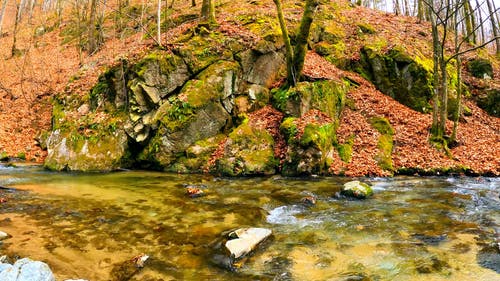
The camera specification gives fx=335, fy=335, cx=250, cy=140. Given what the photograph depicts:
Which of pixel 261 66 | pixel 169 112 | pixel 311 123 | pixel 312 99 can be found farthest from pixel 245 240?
pixel 261 66

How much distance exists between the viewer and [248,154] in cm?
1220

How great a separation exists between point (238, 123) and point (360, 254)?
874cm

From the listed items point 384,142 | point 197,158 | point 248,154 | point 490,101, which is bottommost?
point 197,158

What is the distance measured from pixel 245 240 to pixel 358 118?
990cm

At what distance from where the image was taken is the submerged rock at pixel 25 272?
384cm

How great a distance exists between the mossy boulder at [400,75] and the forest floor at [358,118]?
1.88 ft

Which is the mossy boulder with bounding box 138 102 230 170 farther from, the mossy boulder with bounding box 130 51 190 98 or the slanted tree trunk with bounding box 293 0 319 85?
the slanted tree trunk with bounding box 293 0 319 85

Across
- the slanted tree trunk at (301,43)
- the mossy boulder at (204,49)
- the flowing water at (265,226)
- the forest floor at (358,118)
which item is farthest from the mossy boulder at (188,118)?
the forest floor at (358,118)

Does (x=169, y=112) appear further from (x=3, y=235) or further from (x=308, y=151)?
(x=3, y=235)

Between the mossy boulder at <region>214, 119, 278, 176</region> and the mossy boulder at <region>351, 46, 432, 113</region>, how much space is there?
7496mm

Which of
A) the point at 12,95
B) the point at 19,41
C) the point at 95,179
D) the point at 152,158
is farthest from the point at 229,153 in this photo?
the point at 19,41

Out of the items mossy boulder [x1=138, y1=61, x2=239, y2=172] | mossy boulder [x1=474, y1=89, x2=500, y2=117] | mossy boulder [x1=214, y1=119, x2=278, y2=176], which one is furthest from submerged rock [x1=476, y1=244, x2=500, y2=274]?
mossy boulder [x1=474, y1=89, x2=500, y2=117]

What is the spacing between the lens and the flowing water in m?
5.11

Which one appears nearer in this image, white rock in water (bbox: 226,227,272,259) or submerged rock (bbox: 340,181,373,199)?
white rock in water (bbox: 226,227,272,259)
